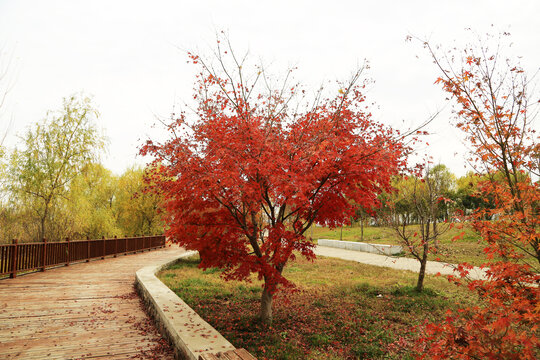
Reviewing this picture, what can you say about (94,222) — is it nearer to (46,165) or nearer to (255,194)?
(46,165)

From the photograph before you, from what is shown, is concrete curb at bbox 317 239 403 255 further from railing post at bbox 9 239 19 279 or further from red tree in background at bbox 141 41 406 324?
railing post at bbox 9 239 19 279

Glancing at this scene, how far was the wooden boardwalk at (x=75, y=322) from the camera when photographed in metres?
4.28

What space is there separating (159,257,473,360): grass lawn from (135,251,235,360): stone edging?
30.9 inches

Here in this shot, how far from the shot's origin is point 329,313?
6469 millimetres

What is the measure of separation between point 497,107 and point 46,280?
38.9 feet

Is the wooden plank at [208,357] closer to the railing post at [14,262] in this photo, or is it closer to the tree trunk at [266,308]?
the tree trunk at [266,308]

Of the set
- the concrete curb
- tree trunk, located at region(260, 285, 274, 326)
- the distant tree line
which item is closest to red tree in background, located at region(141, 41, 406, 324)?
tree trunk, located at region(260, 285, 274, 326)

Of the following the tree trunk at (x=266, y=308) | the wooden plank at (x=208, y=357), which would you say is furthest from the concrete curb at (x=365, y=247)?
the wooden plank at (x=208, y=357)

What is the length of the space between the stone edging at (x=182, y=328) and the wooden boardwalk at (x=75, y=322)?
227 mm

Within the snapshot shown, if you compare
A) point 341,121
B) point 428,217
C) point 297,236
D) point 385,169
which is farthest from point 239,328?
point 428,217

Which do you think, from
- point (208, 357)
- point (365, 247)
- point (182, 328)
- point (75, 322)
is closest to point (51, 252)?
point (75, 322)

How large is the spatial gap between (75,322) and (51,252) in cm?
827

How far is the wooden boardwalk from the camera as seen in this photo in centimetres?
428

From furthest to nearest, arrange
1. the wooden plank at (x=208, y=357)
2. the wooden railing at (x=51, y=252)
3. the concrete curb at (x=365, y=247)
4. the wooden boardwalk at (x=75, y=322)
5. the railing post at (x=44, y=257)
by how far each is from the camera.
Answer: the concrete curb at (x=365, y=247), the railing post at (x=44, y=257), the wooden railing at (x=51, y=252), the wooden boardwalk at (x=75, y=322), the wooden plank at (x=208, y=357)
